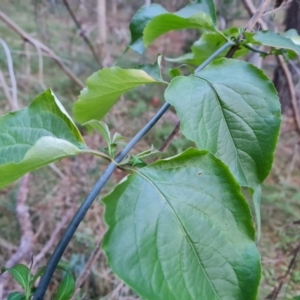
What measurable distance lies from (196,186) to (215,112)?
0.23 feet

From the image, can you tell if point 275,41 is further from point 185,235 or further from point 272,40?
point 185,235

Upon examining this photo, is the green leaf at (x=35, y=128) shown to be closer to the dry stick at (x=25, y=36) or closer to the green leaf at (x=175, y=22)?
the green leaf at (x=175, y=22)

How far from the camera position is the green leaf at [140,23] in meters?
0.50

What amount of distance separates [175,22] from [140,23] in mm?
112

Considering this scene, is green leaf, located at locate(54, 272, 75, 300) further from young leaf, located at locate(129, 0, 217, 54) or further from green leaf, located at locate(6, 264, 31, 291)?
young leaf, located at locate(129, 0, 217, 54)

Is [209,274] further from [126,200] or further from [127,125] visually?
[127,125]

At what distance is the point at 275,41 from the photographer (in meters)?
0.38

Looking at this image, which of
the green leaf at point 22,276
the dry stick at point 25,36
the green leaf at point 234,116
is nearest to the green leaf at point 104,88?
the green leaf at point 234,116

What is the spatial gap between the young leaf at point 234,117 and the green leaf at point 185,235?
0.11 ft

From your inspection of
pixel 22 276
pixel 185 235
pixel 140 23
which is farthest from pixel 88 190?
pixel 185 235

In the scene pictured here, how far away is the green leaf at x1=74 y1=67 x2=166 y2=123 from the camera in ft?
1.03

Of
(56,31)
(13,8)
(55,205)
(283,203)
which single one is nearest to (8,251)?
(55,205)

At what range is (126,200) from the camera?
0.25 m

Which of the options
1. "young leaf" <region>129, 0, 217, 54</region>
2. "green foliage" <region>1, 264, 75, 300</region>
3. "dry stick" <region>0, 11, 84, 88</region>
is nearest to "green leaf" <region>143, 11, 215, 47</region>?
"young leaf" <region>129, 0, 217, 54</region>
